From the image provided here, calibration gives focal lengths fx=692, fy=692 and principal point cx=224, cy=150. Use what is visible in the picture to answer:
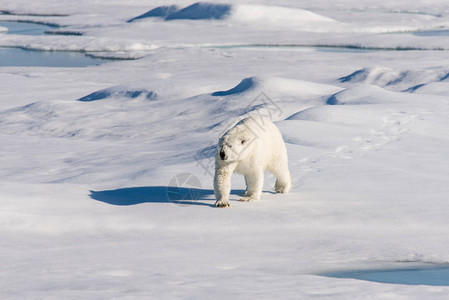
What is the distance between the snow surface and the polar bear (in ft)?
0.58

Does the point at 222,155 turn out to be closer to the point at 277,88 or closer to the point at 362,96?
the point at 362,96

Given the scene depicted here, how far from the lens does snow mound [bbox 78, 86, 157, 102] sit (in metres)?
14.5

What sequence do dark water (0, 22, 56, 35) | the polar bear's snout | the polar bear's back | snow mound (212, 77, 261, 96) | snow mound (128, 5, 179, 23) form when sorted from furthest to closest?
snow mound (128, 5, 179, 23)
dark water (0, 22, 56, 35)
snow mound (212, 77, 261, 96)
the polar bear's back
the polar bear's snout

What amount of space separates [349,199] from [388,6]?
3008 cm

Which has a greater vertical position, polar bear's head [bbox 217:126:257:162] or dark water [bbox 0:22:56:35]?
polar bear's head [bbox 217:126:257:162]

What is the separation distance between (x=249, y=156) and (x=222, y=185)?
0.33m

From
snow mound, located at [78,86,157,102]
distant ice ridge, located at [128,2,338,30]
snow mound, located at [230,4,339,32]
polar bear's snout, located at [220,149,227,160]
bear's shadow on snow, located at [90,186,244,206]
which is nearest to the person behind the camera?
polar bear's snout, located at [220,149,227,160]

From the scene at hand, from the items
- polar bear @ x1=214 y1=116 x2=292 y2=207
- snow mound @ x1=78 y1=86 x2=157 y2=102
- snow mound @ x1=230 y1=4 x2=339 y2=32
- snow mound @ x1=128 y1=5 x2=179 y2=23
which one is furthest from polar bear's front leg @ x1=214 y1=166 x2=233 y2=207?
snow mound @ x1=128 y1=5 x2=179 y2=23

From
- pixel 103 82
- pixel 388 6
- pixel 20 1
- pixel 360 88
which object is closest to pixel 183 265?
pixel 360 88

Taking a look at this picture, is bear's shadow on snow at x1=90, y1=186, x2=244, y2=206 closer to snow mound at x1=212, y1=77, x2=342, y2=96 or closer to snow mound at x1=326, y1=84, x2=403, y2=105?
snow mound at x1=326, y1=84, x2=403, y2=105

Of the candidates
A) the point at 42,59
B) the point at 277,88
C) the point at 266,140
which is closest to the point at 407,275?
the point at 266,140

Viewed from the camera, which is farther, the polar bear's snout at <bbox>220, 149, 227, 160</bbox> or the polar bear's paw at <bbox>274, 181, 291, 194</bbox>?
the polar bear's paw at <bbox>274, 181, 291, 194</bbox>

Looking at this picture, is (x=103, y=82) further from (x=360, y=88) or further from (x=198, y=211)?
(x=198, y=211)

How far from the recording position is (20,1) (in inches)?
→ 1526
